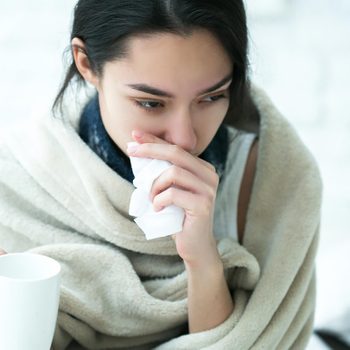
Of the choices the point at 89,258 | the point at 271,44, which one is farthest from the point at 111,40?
the point at 271,44

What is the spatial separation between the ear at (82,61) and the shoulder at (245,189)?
1.04ft

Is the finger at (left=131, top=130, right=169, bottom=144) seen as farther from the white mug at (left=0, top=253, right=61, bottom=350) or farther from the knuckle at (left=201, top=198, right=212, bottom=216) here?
the white mug at (left=0, top=253, right=61, bottom=350)

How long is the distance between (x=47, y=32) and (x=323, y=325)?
87 cm

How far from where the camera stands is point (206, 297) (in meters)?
1.01

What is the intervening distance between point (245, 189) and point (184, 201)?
313 millimetres

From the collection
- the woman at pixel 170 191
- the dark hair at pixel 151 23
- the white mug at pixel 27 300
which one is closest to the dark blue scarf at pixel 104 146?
the woman at pixel 170 191

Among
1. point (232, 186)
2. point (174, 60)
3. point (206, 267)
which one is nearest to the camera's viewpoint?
point (174, 60)

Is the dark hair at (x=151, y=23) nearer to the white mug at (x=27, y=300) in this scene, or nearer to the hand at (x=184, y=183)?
the hand at (x=184, y=183)

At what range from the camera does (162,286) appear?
1.07 m

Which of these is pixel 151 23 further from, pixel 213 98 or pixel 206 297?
pixel 206 297

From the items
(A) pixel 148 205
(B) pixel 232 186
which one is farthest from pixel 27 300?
(B) pixel 232 186

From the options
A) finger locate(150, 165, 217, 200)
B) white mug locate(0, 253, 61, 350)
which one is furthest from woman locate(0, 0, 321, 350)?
white mug locate(0, 253, 61, 350)

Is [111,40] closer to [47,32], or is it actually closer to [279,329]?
[279,329]

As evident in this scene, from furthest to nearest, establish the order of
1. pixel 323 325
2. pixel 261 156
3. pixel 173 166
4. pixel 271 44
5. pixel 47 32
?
pixel 271 44 → pixel 47 32 → pixel 323 325 → pixel 261 156 → pixel 173 166
